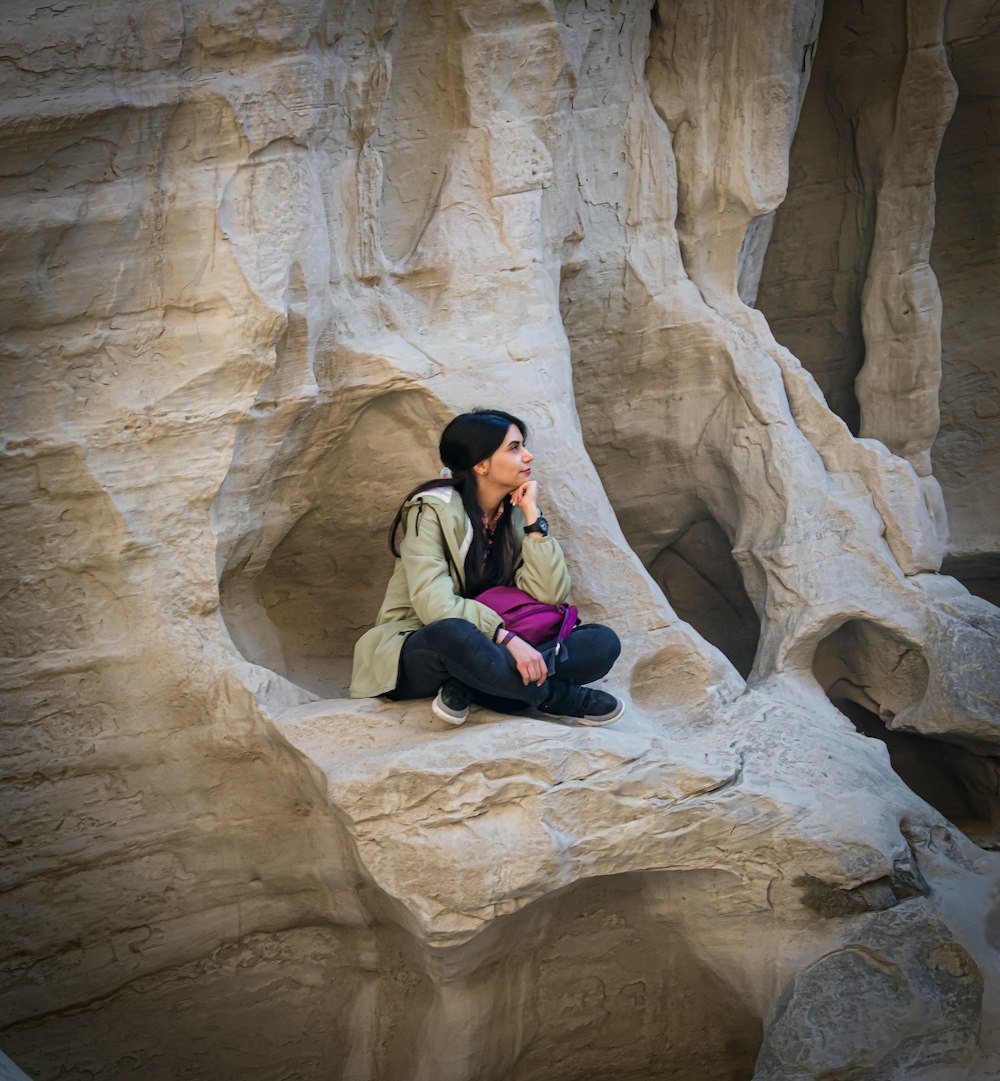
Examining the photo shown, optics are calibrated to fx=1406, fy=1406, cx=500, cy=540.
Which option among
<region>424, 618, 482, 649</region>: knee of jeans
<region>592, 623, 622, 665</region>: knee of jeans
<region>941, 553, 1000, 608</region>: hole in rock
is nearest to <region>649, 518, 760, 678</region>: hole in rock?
<region>941, 553, 1000, 608</region>: hole in rock

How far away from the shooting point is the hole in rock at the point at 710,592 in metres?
5.59

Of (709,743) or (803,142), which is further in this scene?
(803,142)

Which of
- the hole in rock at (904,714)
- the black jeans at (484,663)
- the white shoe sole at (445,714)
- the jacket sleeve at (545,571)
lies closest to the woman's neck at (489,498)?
the jacket sleeve at (545,571)

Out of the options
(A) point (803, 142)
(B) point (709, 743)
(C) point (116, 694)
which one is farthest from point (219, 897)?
(A) point (803, 142)

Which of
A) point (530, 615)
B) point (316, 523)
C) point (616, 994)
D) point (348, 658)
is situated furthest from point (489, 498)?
point (616, 994)

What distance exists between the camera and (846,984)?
3.70 meters

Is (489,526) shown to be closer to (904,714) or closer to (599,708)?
(599,708)

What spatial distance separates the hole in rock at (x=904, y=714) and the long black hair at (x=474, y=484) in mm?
1650

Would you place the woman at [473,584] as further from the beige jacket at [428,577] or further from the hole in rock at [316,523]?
the hole in rock at [316,523]

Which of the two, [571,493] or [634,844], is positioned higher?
[571,493]

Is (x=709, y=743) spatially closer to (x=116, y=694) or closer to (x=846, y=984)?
(x=846, y=984)

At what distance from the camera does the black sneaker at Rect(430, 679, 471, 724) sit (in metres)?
3.58

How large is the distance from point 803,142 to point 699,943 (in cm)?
364

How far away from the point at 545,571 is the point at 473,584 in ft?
0.66
